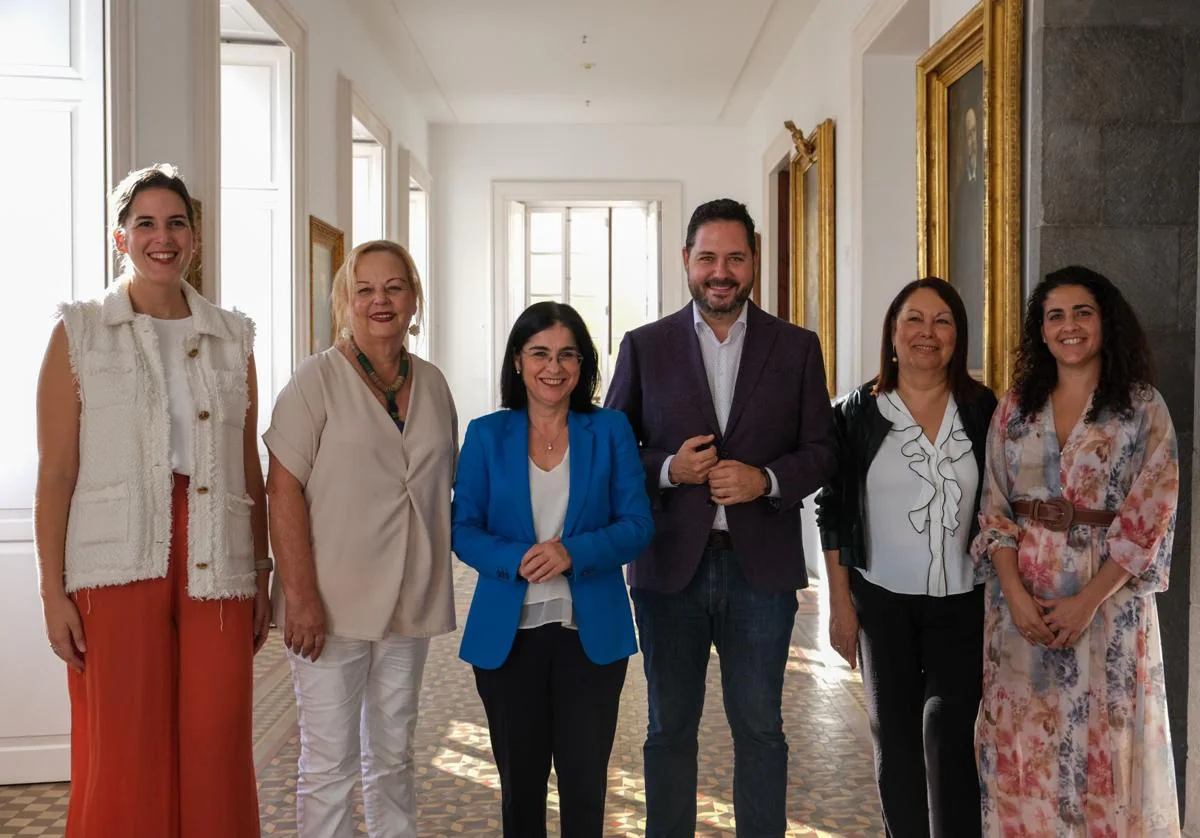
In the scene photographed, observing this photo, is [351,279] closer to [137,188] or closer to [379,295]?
[379,295]

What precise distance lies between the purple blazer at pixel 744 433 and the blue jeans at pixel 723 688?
0.07 meters

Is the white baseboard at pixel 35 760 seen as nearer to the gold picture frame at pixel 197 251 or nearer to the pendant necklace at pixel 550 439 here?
the gold picture frame at pixel 197 251

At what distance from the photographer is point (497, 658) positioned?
242cm

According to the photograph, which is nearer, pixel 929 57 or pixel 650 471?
pixel 650 471

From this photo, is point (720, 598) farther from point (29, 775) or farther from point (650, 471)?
point (29, 775)

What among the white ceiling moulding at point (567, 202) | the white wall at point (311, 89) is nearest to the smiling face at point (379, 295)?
the white wall at point (311, 89)

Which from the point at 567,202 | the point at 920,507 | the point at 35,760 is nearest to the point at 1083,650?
the point at 920,507

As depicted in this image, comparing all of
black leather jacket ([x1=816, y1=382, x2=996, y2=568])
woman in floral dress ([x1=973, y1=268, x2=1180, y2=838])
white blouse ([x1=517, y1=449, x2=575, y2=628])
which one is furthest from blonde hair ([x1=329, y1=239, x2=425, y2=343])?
woman in floral dress ([x1=973, y1=268, x2=1180, y2=838])

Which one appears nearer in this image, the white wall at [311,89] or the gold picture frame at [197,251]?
the white wall at [311,89]

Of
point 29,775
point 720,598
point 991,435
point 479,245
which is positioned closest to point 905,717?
point 720,598

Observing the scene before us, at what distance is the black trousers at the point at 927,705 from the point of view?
2.72 meters

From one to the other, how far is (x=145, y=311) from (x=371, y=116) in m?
6.04

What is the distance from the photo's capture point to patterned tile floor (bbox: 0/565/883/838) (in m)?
3.53

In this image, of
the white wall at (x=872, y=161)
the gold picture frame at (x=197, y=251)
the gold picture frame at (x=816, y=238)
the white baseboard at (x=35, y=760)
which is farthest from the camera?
the gold picture frame at (x=816, y=238)
